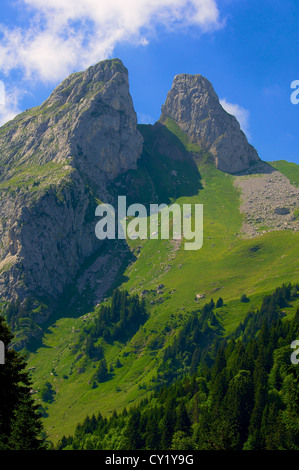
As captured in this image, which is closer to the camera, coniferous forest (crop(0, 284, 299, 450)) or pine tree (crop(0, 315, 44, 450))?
pine tree (crop(0, 315, 44, 450))

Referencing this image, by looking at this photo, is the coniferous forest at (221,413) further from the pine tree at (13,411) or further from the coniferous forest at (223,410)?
the pine tree at (13,411)

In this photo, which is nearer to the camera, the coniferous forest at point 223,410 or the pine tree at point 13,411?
the pine tree at point 13,411

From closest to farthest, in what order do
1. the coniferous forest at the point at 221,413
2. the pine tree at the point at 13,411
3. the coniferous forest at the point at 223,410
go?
the pine tree at the point at 13,411, the coniferous forest at the point at 221,413, the coniferous forest at the point at 223,410

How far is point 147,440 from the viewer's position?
117 meters

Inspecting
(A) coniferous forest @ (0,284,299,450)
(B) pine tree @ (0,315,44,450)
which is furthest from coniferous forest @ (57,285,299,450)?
(B) pine tree @ (0,315,44,450)

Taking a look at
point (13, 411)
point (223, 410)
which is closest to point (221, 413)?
point (223, 410)

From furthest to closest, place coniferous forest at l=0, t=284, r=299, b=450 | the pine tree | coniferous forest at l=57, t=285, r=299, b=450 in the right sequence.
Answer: coniferous forest at l=57, t=285, r=299, b=450 → coniferous forest at l=0, t=284, r=299, b=450 → the pine tree

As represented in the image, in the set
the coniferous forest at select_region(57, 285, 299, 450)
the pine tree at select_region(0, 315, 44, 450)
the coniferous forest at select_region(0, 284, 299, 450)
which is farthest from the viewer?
the coniferous forest at select_region(57, 285, 299, 450)

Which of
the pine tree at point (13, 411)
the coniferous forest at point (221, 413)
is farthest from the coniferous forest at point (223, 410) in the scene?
the pine tree at point (13, 411)

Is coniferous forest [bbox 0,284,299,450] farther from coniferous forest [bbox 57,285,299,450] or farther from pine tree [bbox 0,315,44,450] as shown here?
pine tree [bbox 0,315,44,450]
